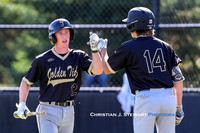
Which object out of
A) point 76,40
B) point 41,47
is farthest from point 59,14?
point 76,40

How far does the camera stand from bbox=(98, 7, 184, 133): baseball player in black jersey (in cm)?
→ 379

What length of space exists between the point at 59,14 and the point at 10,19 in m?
2.58

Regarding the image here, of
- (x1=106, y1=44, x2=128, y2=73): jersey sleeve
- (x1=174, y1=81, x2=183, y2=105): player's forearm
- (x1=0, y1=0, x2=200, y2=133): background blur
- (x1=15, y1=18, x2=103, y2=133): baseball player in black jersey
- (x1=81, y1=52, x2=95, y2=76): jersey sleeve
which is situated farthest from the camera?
(x1=0, y1=0, x2=200, y2=133): background blur

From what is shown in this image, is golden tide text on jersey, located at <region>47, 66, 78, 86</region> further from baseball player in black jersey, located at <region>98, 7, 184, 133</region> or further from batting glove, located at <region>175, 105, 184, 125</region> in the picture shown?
batting glove, located at <region>175, 105, 184, 125</region>

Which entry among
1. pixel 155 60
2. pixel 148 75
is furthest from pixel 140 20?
pixel 148 75

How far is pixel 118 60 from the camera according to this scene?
3.94 meters

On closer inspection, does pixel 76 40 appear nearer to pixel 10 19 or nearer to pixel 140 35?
pixel 140 35

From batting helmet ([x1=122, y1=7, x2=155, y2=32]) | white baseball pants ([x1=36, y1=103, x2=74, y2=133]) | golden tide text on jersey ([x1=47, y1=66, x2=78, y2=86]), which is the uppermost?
batting helmet ([x1=122, y1=7, x2=155, y2=32])

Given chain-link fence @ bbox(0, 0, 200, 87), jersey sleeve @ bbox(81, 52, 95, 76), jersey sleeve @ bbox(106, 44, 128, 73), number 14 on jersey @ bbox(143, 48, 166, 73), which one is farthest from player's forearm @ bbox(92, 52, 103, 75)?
chain-link fence @ bbox(0, 0, 200, 87)

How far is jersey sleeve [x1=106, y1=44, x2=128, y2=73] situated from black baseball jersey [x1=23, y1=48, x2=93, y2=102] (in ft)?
1.60

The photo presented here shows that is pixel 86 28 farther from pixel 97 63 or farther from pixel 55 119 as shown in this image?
pixel 55 119

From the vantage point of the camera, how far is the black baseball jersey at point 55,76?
14.2 feet

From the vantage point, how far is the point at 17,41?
10617 millimetres

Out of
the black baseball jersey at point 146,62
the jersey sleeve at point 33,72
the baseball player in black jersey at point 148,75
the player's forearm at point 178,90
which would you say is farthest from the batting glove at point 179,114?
the jersey sleeve at point 33,72
